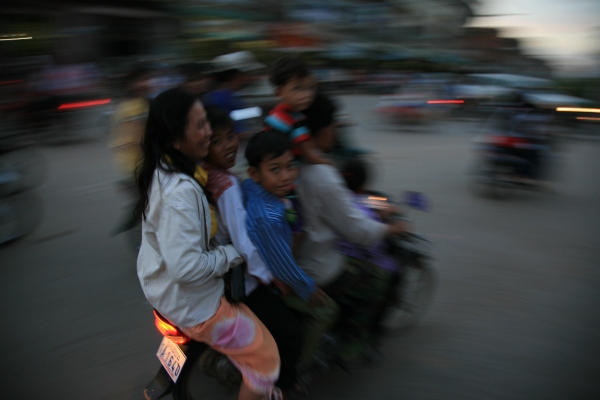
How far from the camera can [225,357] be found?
7.30ft

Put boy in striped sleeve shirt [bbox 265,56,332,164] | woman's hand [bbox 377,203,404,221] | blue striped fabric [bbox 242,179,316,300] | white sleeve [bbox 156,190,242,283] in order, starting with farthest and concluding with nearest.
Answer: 1. woman's hand [bbox 377,203,404,221]
2. boy in striped sleeve shirt [bbox 265,56,332,164]
3. blue striped fabric [bbox 242,179,316,300]
4. white sleeve [bbox 156,190,242,283]

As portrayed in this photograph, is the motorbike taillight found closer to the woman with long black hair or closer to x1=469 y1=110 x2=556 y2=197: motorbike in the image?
the woman with long black hair

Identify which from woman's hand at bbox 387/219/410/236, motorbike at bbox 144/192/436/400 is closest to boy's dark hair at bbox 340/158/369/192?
motorbike at bbox 144/192/436/400

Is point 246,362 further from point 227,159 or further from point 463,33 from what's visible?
point 463,33

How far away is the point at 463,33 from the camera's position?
32.1 meters

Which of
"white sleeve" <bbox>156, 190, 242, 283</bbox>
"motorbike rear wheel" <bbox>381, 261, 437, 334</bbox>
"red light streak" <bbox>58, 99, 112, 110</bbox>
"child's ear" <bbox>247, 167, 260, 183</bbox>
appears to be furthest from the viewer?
"red light streak" <bbox>58, 99, 112, 110</bbox>

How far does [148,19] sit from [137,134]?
54.2ft

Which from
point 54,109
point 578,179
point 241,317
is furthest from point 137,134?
point 54,109

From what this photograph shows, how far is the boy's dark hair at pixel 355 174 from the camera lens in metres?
2.68

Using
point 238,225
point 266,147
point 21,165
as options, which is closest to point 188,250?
point 238,225

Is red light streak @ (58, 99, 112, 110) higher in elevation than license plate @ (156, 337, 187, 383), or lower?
lower

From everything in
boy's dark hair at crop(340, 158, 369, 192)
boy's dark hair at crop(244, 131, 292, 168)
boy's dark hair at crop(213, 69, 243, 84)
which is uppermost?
boy's dark hair at crop(244, 131, 292, 168)

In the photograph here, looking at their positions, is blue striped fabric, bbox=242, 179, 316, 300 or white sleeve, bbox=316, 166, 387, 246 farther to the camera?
white sleeve, bbox=316, 166, 387, 246

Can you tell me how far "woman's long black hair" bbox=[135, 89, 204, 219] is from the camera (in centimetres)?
172
